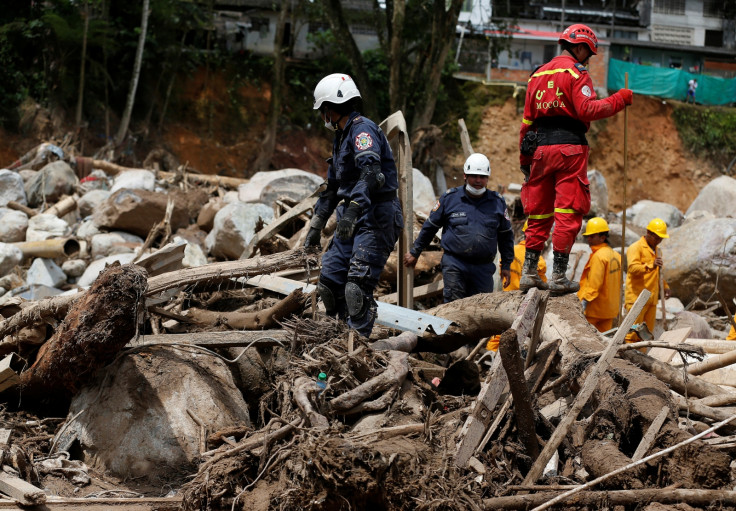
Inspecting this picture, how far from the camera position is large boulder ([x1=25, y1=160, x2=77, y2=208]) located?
13008 mm

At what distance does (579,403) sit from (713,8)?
35141 mm

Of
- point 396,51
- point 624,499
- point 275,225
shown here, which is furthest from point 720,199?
point 624,499

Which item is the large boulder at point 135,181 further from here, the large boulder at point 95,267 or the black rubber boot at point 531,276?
the black rubber boot at point 531,276

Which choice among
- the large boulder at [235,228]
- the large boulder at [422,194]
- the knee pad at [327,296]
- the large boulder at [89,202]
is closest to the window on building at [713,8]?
the large boulder at [422,194]

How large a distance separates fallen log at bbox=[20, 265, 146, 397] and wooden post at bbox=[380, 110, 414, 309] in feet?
8.09

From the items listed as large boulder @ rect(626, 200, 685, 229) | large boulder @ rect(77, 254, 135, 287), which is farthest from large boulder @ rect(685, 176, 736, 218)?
large boulder @ rect(77, 254, 135, 287)

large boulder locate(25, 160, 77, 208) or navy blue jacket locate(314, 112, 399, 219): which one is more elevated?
navy blue jacket locate(314, 112, 399, 219)

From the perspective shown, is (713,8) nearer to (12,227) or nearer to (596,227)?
(596,227)

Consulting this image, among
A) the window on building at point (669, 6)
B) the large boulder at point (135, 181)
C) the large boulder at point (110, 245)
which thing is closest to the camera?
the large boulder at point (110, 245)

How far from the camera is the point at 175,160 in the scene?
20969 millimetres

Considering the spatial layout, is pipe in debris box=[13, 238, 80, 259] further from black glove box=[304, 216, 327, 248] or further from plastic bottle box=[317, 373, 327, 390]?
plastic bottle box=[317, 373, 327, 390]

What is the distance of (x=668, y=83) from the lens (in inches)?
1054

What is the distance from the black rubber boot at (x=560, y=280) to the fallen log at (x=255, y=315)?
1.85 m

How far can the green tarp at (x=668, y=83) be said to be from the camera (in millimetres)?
26547
